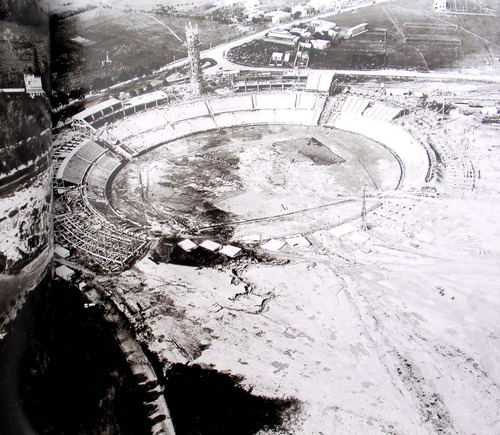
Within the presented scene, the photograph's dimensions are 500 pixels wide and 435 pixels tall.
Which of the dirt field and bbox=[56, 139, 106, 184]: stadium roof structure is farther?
bbox=[56, 139, 106, 184]: stadium roof structure

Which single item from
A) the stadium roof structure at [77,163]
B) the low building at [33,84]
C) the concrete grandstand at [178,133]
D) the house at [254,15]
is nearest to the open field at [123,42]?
the house at [254,15]

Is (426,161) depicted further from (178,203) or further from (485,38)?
(178,203)

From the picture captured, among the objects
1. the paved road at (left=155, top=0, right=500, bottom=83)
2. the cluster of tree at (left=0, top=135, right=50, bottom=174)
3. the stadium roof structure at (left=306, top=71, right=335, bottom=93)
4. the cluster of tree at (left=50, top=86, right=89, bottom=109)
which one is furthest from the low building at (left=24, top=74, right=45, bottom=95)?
the stadium roof structure at (left=306, top=71, right=335, bottom=93)

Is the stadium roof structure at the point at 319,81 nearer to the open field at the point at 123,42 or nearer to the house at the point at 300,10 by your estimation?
the house at the point at 300,10

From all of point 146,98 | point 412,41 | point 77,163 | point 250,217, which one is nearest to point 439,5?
point 412,41

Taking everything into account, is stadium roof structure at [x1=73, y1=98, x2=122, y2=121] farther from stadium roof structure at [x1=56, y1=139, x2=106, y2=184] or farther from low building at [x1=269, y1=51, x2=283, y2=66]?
low building at [x1=269, y1=51, x2=283, y2=66]

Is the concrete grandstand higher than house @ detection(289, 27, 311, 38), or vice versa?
house @ detection(289, 27, 311, 38)
